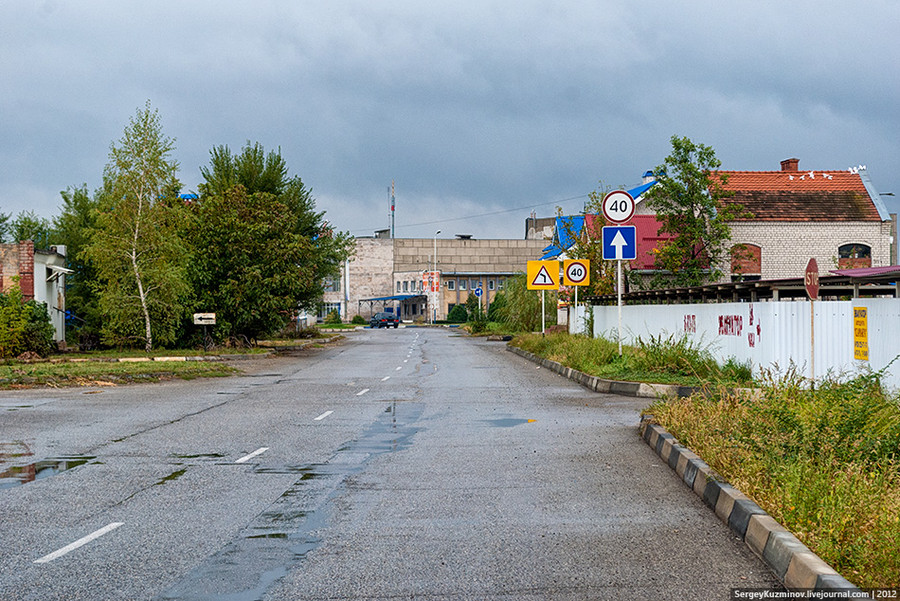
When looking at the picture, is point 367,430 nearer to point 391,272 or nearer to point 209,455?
point 209,455

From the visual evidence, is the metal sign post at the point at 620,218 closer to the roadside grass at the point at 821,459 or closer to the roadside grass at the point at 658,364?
the roadside grass at the point at 658,364

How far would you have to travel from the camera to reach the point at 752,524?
262 inches

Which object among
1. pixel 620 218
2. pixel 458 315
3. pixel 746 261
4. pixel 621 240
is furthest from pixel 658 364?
pixel 458 315

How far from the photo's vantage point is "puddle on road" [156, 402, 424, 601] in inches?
223

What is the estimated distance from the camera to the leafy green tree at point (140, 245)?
109 ft

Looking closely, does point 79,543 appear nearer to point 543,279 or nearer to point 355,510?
point 355,510

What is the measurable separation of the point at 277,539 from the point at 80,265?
132ft

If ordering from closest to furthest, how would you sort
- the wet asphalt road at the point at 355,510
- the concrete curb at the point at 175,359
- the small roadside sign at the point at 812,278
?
the wet asphalt road at the point at 355,510 → the small roadside sign at the point at 812,278 → the concrete curb at the point at 175,359

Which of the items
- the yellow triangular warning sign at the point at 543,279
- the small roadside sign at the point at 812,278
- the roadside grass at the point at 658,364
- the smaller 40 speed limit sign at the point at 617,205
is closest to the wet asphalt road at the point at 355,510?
the small roadside sign at the point at 812,278

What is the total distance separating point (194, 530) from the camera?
7180mm

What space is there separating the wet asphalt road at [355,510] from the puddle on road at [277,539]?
0.08 ft

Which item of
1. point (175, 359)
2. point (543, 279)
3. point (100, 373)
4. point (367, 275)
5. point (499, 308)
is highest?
point (367, 275)

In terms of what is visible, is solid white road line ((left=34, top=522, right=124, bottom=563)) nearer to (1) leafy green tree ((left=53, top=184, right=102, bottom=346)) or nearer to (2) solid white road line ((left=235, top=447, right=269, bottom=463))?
(2) solid white road line ((left=235, top=447, right=269, bottom=463))

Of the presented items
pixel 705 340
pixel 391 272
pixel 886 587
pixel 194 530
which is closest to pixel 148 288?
pixel 705 340
